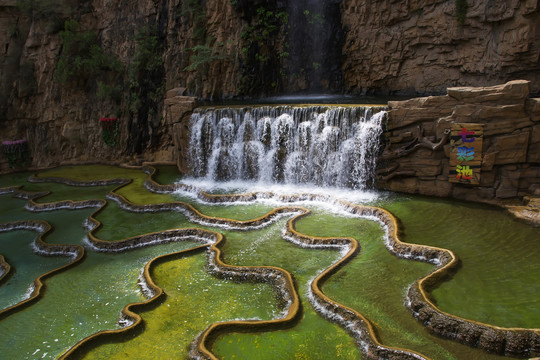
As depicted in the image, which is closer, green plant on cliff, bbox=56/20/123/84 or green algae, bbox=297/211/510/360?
green algae, bbox=297/211/510/360

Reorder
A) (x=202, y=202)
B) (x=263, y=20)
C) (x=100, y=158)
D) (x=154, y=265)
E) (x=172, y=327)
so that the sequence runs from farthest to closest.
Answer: (x=100, y=158), (x=263, y=20), (x=202, y=202), (x=154, y=265), (x=172, y=327)

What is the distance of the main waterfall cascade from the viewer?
12.6 meters

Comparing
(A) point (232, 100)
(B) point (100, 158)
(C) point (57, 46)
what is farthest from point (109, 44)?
(A) point (232, 100)

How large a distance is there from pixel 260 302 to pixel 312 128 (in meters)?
7.00

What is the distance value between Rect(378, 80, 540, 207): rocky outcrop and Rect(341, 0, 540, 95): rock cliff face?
4996 millimetres

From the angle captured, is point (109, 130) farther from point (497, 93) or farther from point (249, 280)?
point (497, 93)

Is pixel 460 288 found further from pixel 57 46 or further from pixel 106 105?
pixel 57 46

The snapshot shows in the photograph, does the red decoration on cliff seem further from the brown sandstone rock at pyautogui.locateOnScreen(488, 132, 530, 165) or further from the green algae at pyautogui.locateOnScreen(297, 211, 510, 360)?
the brown sandstone rock at pyautogui.locateOnScreen(488, 132, 530, 165)

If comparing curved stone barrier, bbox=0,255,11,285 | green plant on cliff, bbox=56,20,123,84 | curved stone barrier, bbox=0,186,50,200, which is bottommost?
curved stone barrier, bbox=0,255,11,285

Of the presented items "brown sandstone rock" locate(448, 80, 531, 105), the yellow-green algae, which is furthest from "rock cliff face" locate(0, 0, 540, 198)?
the yellow-green algae

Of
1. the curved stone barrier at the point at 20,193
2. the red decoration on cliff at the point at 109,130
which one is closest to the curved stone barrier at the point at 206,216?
the curved stone barrier at the point at 20,193

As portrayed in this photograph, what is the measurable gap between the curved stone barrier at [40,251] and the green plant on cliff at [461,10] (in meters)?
14.2

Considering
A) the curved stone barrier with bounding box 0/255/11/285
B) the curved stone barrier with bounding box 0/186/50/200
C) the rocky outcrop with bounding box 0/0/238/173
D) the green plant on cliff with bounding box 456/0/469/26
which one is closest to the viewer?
the curved stone barrier with bounding box 0/255/11/285

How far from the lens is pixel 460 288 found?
7348 mm
